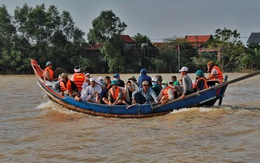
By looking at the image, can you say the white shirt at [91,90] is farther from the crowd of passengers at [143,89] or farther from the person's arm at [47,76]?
the person's arm at [47,76]

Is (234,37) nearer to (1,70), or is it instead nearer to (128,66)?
(128,66)

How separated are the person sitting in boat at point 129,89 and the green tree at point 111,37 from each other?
3793 cm

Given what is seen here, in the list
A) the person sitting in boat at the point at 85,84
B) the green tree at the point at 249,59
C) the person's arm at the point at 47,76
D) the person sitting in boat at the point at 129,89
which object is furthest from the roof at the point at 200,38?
the person sitting in boat at the point at 129,89

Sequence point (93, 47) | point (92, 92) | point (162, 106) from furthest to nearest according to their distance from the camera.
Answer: point (93, 47)
point (92, 92)
point (162, 106)

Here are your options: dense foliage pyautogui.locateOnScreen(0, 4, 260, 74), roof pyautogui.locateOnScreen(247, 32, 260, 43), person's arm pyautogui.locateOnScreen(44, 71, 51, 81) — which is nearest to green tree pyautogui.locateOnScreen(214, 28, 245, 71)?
dense foliage pyautogui.locateOnScreen(0, 4, 260, 74)

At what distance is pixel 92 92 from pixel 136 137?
337 cm

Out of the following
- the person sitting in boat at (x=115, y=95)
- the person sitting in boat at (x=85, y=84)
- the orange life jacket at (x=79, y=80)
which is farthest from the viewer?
the orange life jacket at (x=79, y=80)

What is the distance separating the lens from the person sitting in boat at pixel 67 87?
1321 cm

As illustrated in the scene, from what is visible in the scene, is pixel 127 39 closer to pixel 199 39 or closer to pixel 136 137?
pixel 199 39

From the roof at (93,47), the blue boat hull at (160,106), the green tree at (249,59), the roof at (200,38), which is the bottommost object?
the blue boat hull at (160,106)

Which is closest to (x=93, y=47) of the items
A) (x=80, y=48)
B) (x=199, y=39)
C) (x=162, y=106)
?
(x=80, y=48)

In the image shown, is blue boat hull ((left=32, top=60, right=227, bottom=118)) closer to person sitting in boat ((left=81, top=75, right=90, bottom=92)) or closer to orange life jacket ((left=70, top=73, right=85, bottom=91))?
person sitting in boat ((left=81, top=75, right=90, bottom=92))

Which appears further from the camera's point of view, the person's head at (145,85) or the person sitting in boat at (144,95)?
the person sitting in boat at (144,95)

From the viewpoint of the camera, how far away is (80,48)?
174 feet
